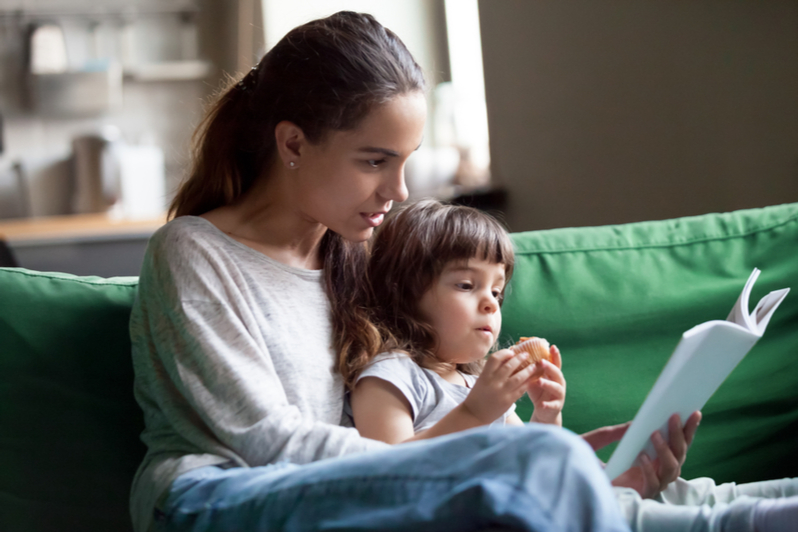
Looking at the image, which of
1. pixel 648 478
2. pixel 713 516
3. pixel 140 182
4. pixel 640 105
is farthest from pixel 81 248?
pixel 713 516

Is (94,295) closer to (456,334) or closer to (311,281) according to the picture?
(311,281)

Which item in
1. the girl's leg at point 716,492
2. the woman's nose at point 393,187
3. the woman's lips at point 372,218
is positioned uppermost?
the woman's nose at point 393,187

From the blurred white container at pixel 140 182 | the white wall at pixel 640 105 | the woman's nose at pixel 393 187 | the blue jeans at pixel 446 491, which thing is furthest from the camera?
the blurred white container at pixel 140 182

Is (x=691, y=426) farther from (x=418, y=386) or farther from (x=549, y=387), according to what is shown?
(x=418, y=386)

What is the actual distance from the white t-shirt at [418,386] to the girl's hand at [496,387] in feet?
0.37

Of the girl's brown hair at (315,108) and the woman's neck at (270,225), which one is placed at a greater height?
the girl's brown hair at (315,108)

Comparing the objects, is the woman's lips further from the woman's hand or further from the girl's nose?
the woman's hand

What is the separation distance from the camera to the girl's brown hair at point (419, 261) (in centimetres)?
107

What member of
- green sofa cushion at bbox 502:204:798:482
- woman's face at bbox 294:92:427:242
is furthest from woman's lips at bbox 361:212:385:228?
green sofa cushion at bbox 502:204:798:482

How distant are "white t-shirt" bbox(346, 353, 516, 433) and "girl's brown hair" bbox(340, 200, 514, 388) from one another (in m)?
0.02

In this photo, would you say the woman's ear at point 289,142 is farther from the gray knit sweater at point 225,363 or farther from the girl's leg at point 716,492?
the girl's leg at point 716,492

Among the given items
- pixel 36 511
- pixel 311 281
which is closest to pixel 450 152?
pixel 311 281

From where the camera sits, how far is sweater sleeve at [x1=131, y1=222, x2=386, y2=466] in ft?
2.72

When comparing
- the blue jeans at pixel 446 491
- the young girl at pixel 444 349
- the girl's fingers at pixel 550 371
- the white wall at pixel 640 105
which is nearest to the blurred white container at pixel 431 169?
the white wall at pixel 640 105
